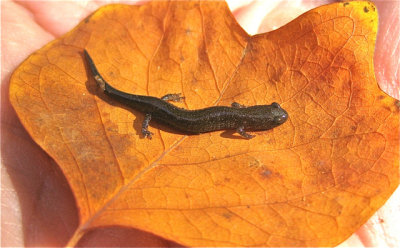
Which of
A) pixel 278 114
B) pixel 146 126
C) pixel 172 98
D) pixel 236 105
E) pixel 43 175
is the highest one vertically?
pixel 172 98

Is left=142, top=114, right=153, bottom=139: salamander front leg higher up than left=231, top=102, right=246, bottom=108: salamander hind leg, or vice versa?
left=231, top=102, right=246, bottom=108: salamander hind leg

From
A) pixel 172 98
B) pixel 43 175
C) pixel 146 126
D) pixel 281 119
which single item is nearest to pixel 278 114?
pixel 281 119

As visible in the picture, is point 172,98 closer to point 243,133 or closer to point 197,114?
point 197,114

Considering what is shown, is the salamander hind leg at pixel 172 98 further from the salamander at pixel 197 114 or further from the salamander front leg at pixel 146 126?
the salamander front leg at pixel 146 126

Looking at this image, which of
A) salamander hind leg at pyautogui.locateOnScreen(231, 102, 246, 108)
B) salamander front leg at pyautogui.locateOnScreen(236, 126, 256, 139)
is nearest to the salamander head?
salamander front leg at pyautogui.locateOnScreen(236, 126, 256, 139)

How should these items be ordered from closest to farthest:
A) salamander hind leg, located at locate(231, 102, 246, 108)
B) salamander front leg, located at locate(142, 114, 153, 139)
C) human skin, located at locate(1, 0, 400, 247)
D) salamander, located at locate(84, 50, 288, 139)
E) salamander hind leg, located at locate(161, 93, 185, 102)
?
1. human skin, located at locate(1, 0, 400, 247)
2. salamander front leg, located at locate(142, 114, 153, 139)
3. salamander, located at locate(84, 50, 288, 139)
4. salamander hind leg, located at locate(231, 102, 246, 108)
5. salamander hind leg, located at locate(161, 93, 185, 102)

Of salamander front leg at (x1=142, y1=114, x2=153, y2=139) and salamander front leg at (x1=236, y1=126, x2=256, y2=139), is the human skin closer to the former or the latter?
salamander front leg at (x1=142, y1=114, x2=153, y2=139)
